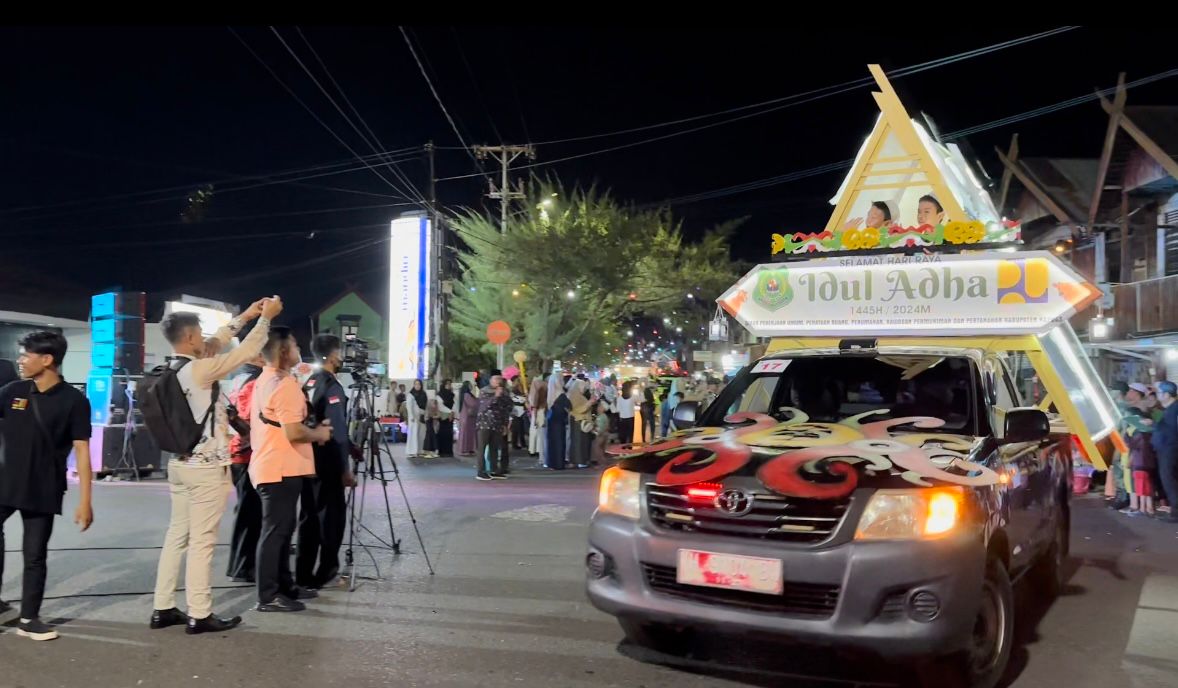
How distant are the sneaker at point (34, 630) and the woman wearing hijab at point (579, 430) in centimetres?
1117

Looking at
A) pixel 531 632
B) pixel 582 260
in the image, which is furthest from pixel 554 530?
pixel 582 260

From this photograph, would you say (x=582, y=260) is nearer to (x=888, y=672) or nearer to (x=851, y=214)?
(x=851, y=214)

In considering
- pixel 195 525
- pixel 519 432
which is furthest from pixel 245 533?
pixel 519 432

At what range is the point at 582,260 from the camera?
26.6 meters

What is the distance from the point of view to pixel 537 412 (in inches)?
685

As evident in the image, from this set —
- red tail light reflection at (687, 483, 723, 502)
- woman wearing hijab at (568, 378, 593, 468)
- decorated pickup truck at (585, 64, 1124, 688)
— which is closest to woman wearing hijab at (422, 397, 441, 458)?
woman wearing hijab at (568, 378, 593, 468)

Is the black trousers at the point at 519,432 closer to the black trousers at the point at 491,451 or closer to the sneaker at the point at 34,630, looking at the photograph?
the black trousers at the point at 491,451

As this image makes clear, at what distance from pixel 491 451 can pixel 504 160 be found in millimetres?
21256

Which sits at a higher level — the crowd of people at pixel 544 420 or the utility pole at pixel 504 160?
the utility pole at pixel 504 160

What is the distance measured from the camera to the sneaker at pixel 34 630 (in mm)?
5051

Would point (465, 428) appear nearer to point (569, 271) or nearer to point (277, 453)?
point (569, 271)

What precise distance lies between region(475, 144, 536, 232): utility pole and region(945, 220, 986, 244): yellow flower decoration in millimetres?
25219

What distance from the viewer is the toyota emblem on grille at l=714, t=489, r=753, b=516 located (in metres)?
4.12

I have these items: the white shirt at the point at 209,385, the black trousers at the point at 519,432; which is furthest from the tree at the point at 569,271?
the white shirt at the point at 209,385
